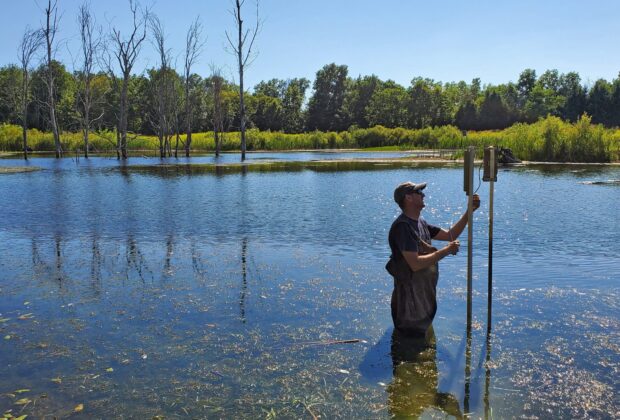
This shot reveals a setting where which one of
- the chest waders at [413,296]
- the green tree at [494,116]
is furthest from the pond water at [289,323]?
the green tree at [494,116]

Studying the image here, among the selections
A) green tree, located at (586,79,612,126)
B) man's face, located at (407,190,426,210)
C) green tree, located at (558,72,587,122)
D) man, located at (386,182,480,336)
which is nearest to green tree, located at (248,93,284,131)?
green tree, located at (558,72,587,122)

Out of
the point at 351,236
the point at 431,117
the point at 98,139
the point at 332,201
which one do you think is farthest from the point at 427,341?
the point at 431,117

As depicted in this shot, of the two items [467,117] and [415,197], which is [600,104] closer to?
[467,117]

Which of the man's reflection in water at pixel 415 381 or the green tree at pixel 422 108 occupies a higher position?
the green tree at pixel 422 108

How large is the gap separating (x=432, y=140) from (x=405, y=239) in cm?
7038

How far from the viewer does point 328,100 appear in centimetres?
12475

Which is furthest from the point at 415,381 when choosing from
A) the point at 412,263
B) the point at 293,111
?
the point at 293,111

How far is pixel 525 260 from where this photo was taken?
34.1 ft

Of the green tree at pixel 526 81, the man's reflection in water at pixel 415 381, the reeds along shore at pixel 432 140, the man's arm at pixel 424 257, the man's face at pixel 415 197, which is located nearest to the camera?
the man's reflection in water at pixel 415 381

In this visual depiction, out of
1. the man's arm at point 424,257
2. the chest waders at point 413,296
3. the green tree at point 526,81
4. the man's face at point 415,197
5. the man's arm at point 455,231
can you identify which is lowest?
the chest waders at point 413,296

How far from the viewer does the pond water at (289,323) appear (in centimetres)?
500

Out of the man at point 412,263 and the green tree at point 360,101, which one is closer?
the man at point 412,263

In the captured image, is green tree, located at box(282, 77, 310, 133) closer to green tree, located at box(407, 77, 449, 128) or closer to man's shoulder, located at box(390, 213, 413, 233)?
green tree, located at box(407, 77, 449, 128)

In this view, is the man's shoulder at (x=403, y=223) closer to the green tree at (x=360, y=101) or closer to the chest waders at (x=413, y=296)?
the chest waders at (x=413, y=296)
